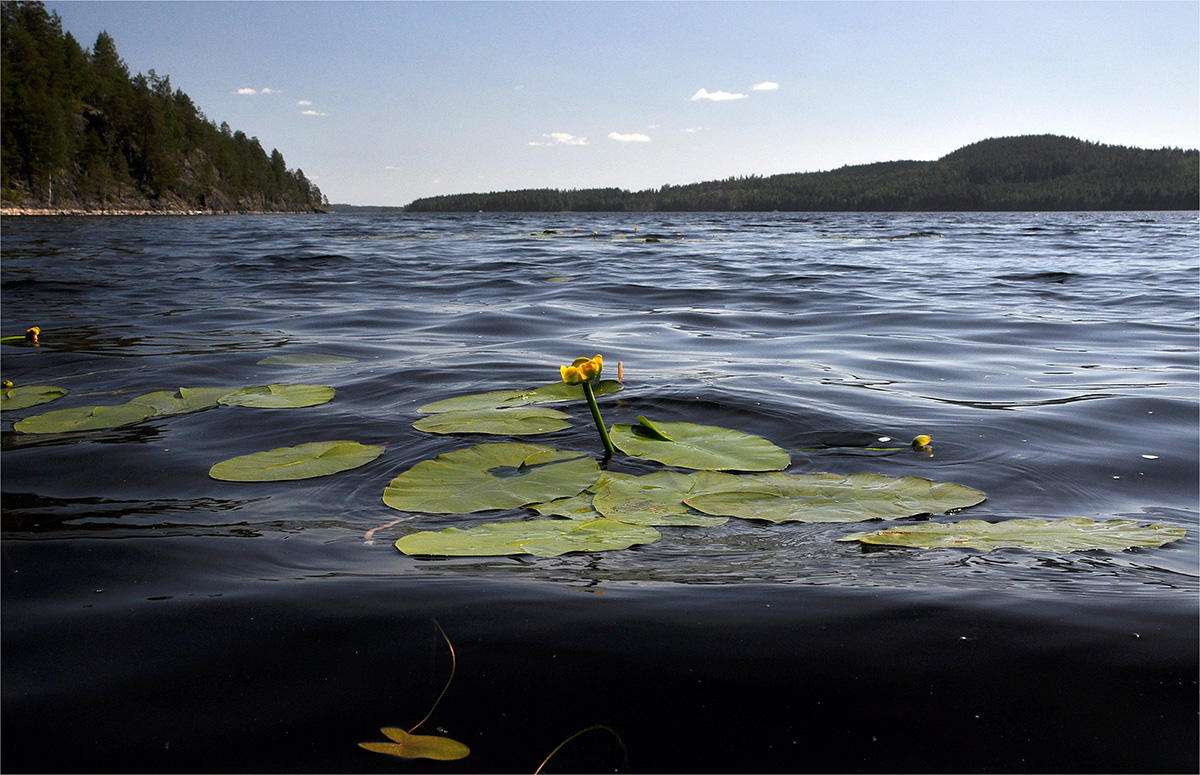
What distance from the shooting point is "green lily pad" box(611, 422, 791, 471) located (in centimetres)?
189

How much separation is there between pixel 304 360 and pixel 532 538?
2644 mm

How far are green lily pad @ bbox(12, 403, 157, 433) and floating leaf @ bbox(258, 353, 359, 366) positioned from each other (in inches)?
39.0

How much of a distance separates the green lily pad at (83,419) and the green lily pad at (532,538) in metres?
1.67

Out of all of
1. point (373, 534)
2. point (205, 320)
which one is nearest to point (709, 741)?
point (373, 534)

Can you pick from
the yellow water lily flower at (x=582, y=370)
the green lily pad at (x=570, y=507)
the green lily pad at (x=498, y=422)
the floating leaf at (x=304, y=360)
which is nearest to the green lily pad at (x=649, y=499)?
the green lily pad at (x=570, y=507)

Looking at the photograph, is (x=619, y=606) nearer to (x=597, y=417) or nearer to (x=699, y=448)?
(x=597, y=417)

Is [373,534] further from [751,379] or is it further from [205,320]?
[205,320]

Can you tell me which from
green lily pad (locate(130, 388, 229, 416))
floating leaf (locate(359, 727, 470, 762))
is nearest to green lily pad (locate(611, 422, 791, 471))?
floating leaf (locate(359, 727, 470, 762))

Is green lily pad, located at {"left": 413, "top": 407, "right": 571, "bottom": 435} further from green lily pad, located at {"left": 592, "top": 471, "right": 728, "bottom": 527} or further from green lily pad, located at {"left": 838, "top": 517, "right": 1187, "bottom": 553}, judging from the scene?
green lily pad, located at {"left": 838, "top": 517, "right": 1187, "bottom": 553}

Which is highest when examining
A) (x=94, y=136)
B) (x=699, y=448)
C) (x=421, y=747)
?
(x=94, y=136)

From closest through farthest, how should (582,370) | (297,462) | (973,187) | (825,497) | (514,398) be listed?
1. (582,370)
2. (825,497)
3. (297,462)
4. (514,398)
5. (973,187)

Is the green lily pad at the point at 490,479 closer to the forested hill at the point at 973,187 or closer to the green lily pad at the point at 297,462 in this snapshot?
the green lily pad at the point at 297,462

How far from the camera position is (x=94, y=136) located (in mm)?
54344

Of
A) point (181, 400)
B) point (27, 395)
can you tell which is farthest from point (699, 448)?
point (27, 395)
